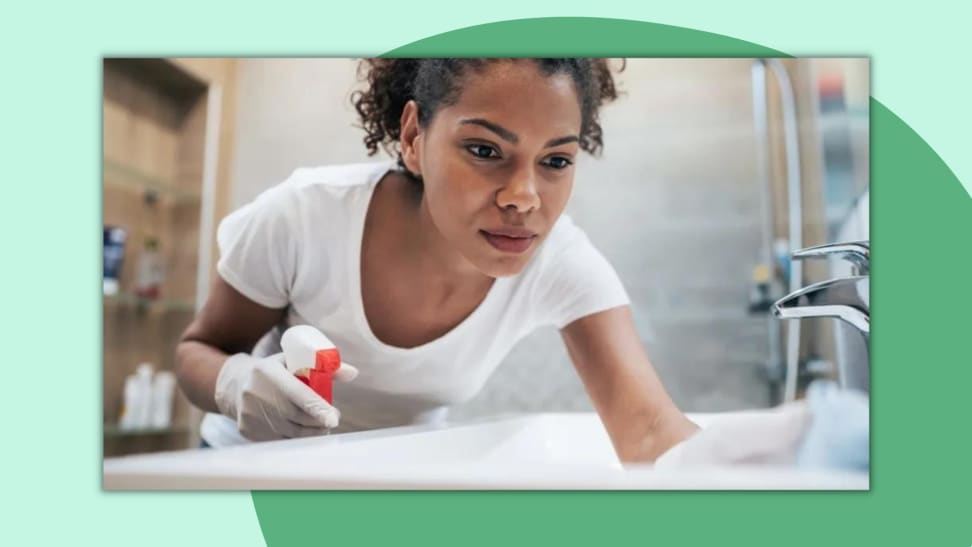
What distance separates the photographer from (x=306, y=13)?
1225mm

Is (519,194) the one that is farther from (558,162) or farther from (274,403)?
(274,403)

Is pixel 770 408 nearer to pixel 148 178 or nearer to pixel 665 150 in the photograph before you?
pixel 665 150

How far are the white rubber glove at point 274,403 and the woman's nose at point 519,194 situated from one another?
0.31 metres

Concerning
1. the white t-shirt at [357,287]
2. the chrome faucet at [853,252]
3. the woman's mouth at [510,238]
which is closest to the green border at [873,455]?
the chrome faucet at [853,252]

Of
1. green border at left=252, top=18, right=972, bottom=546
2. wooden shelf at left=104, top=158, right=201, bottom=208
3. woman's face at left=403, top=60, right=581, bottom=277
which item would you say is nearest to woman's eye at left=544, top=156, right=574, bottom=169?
woman's face at left=403, top=60, right=581, bottom=277

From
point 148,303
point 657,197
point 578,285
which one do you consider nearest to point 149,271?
point 148,303

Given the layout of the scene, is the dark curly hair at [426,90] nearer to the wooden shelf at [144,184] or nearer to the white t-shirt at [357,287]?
the white t-shirt at [357,287]

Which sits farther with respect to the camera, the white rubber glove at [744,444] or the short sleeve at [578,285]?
the short sleeve at [578,285]

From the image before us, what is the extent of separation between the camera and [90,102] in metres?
1.22

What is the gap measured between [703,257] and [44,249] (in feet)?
3.10

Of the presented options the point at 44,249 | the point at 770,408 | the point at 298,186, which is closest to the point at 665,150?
the point at 770,408

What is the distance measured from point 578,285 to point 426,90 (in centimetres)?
34

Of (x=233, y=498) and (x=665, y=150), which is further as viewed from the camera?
(x=665, y=150)

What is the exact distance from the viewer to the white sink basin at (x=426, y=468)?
1037 mm
